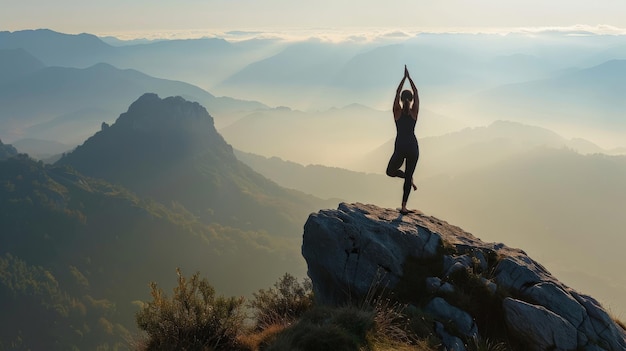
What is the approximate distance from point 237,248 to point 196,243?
801 inches

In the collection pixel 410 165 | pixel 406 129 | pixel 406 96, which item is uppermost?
pixel 406 96

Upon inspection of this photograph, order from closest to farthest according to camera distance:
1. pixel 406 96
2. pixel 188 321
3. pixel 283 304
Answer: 1. pixel 188 321
2. pixel 283 304
3. pixel 406 96

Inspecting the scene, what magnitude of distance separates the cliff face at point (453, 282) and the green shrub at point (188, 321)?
3404 mm

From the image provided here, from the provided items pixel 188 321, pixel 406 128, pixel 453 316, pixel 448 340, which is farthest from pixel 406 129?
pixel 188 321

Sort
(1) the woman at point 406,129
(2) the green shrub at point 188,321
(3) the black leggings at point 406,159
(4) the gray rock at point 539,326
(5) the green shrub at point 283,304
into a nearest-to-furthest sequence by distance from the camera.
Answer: (2) the green shrub at point 188,321
(4) the gray rock at point 539,326
(5) the green shrub at point 283,304
(1) the woman at point 406,129
(3) the black leggings at point 406,159

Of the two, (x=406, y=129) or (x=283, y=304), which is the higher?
(x=406, y=129)

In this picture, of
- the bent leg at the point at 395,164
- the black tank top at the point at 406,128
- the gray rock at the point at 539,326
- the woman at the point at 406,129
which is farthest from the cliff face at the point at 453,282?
the black tank top at the point at 406,128

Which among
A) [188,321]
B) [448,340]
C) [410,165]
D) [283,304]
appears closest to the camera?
[188,321]

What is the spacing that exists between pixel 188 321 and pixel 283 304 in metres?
3.84

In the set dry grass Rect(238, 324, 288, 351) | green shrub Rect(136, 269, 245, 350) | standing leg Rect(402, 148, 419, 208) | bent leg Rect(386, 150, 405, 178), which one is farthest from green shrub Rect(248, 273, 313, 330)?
standing leg Rect(402, 148, 419, 208)

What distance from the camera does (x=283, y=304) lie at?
1135 cm

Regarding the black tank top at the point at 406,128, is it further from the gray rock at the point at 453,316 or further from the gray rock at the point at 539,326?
the gray rock at the point at 539,326

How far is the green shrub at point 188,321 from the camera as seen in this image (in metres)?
7.83

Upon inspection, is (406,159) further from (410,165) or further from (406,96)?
(406,96)
